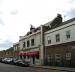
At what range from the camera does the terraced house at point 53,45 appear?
143 ft

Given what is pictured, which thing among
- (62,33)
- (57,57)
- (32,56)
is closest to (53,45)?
(57,57)

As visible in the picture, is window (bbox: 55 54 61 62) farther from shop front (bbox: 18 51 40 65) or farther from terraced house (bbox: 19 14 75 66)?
shop front (bbox: 18 51 40 65)

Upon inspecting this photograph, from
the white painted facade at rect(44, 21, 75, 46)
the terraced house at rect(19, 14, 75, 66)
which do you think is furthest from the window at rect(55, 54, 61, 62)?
the white painted facade at rect(44, 21, 75, 46)

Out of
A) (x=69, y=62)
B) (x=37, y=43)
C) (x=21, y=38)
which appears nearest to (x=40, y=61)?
(x=37, y=43)

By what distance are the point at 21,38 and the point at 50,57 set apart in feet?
75.2

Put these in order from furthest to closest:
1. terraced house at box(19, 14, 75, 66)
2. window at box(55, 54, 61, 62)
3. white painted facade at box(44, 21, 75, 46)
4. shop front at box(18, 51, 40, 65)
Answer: shop front at box(18, 51, 40, 65)
window at box(55, 54, 61, 62)
terraced house at box(19, 14, 75, 66)
white painted facade at box(44, 21, 75, 46)

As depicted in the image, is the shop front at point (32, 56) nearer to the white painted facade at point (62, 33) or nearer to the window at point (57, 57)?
the white painted facade at point (62, 33)

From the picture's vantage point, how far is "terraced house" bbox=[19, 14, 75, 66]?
4373cm

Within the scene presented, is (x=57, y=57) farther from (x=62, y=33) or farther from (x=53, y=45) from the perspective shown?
(x=62, y=33)

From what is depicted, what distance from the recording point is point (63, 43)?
4588 cm

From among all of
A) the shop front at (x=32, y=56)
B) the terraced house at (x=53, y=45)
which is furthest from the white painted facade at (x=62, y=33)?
the shop front at (x=32, y=56)

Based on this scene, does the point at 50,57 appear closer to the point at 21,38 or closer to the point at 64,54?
the point at 64,54

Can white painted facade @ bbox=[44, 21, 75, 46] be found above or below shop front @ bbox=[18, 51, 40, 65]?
above

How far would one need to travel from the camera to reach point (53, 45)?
50.1 m
